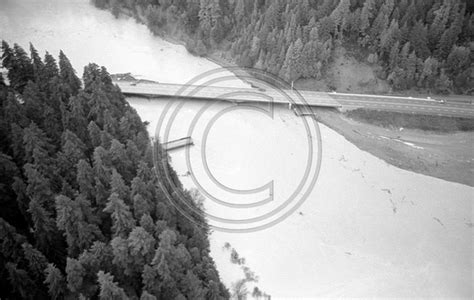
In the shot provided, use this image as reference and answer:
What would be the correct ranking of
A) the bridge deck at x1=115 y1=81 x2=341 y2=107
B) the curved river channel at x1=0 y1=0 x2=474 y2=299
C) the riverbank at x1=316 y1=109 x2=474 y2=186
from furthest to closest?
the bridge deck at x1=115 y1=81 x2=341 y2=107
the riverbank at x1=316 y1=109 x2=474 y2=186
the curved river channel at x1=0 y1=0 x2=474 y2=299

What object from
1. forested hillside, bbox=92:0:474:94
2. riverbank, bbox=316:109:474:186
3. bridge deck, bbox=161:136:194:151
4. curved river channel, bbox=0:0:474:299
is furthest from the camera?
forested hillside, bbox=92:0:474:94

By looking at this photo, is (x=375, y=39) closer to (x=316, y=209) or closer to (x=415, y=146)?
(x=415, y=146)

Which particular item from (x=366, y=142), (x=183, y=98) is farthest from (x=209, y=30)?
(x=366, y=142)

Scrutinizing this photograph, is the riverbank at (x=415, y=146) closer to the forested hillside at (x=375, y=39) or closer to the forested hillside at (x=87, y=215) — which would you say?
the forested hillside at (x=375, y=39)

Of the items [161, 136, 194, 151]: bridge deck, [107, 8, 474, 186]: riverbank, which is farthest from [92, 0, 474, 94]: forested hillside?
[161, 136, 194, 151]: bridge deck

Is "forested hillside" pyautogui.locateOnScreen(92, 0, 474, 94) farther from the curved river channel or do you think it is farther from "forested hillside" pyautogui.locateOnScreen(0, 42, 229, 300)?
"forested hillside" pyautogui.locateOnScreen(0, 42, 229, 300)
